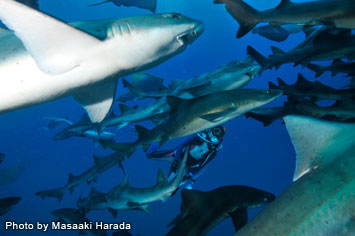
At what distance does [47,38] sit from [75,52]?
0.92ft

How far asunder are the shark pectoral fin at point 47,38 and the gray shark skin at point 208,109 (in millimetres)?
1417

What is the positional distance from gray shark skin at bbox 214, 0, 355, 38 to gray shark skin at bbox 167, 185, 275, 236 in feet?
8.06

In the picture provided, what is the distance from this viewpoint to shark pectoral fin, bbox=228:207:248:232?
2807mm

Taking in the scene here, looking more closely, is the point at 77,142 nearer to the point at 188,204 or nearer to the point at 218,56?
the point at 218,56

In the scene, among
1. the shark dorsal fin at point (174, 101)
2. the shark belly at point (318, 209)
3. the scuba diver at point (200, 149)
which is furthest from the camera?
the scuba diver at point (200, 149)

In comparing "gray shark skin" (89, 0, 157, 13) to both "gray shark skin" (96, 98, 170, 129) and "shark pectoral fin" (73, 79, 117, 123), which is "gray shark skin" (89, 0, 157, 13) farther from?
"shark pectoral fin" (73, 79, 117, 123)

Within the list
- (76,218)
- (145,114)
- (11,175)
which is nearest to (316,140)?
(145,114)

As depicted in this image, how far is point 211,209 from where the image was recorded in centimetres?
297

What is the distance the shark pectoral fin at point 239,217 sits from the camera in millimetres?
2807

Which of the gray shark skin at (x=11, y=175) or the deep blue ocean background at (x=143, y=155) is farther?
the deep blue ocean background at (x=143, y=155)

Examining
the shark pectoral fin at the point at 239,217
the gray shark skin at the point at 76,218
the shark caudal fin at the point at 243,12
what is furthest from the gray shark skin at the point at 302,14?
the gray shark skin at the point at 76,218

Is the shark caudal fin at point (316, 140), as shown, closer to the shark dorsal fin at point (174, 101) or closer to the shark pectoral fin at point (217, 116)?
the shark pectoral fin at point (217, 116)

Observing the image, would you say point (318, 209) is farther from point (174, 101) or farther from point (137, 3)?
point (137, 3)

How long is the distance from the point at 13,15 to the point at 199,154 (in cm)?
576
